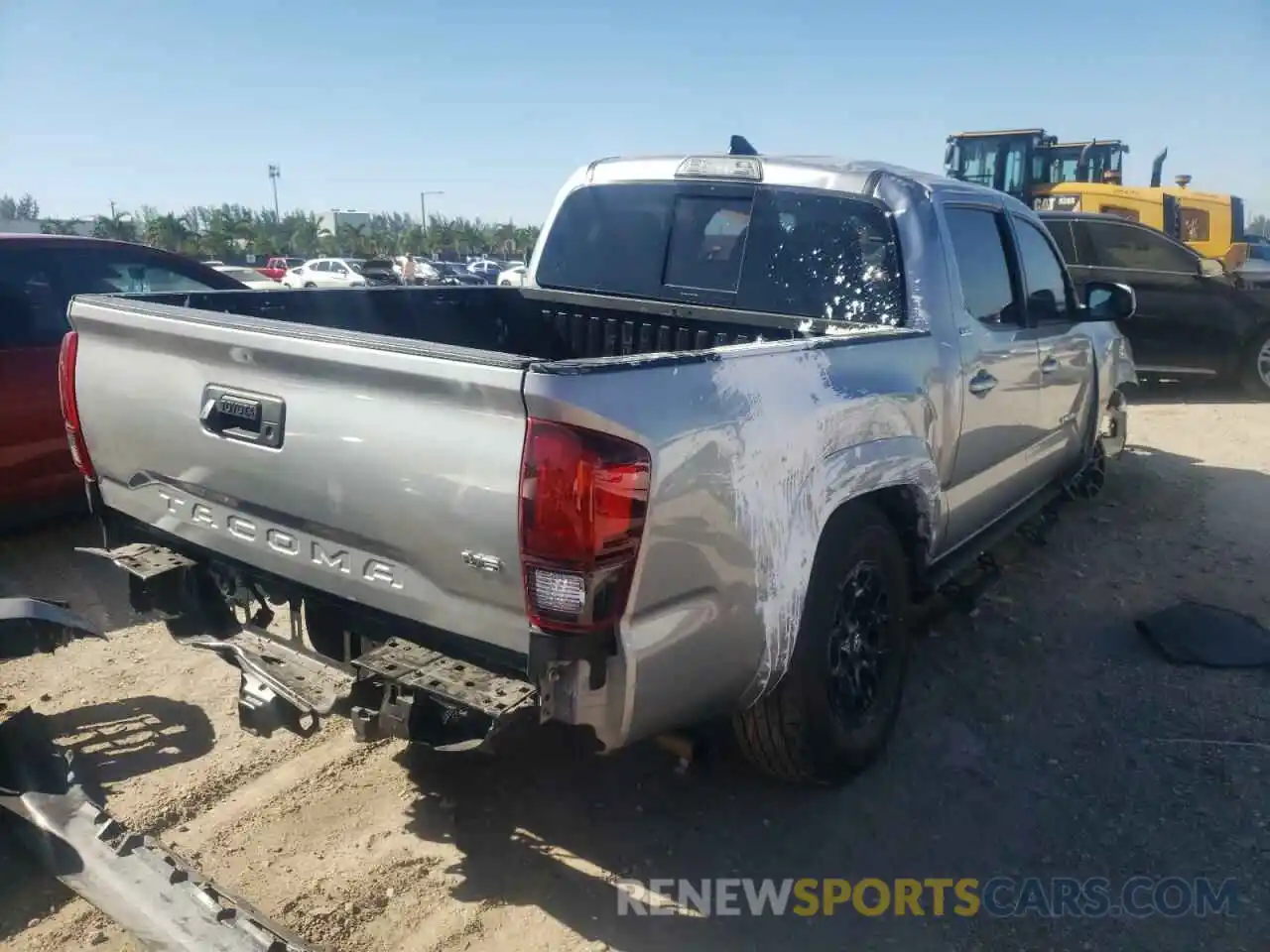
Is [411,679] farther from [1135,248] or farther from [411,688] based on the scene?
[1135,248]

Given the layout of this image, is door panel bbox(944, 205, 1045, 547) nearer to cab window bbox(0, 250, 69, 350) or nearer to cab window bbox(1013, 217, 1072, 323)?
cab window bbox(1013, 217, 1072, 323)

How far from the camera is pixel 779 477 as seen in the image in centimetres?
256

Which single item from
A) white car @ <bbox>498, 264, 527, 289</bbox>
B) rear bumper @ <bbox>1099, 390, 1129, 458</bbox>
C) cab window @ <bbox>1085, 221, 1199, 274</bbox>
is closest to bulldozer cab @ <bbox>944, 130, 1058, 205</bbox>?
cab window @ <bbox>1085, 221, 1199, 274</bbox>

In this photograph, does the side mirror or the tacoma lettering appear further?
the side mirror

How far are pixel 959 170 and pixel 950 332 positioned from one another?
14676 millimetres

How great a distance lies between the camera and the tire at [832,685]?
288cm

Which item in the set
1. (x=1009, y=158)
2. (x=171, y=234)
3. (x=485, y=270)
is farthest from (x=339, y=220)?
(x=1009, y=158)

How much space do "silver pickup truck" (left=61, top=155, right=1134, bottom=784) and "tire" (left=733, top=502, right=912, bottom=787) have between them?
0.01 meters

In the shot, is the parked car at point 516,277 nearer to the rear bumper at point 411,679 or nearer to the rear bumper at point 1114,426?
the rear bumper at point 411,679

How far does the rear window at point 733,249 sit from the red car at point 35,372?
2757mm

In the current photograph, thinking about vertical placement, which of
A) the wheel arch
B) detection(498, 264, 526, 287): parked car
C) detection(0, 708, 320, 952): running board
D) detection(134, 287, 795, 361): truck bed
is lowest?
detection(0, 708, 320, 952): running board

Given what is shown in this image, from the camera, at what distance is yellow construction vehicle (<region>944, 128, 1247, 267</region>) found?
43.5 feet

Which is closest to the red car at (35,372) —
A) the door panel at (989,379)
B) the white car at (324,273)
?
the door panel at (989,379)

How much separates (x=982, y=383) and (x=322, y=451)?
8.65 ft
